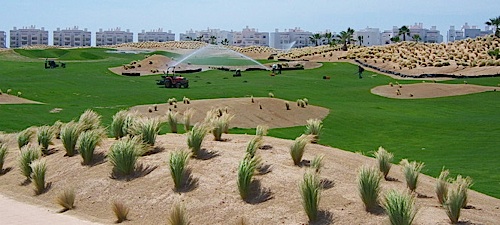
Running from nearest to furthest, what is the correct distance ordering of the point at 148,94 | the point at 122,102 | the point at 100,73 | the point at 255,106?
the point at 255,106 → the point at 122,102 → the point at 148,94 → the point at 100,73

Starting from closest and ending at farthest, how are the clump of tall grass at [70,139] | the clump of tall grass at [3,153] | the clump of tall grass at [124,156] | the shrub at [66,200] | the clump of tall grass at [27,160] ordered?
1. the shrub at [66,200]
2. the clump of tall grass at [124,156]
3. the clump of tall grass at [27,160]
4. the clump of tall grass at [70,139]
5. the clump of tall grass at [3,153]

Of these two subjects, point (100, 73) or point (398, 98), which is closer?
point (398, 98)

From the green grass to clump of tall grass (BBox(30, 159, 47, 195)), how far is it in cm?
1099

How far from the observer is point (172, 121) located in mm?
20953

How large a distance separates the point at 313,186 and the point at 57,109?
2834 centimetres

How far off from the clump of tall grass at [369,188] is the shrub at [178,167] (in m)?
3.89

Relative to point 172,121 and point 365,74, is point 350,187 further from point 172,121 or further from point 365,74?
point 365,74

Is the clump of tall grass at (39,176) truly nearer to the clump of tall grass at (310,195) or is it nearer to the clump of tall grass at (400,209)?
the clump of tall grass at (310,195)

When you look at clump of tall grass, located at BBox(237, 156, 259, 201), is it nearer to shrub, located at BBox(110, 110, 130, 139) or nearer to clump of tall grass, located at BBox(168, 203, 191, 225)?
clump of tall grass, located at BBox(168, 203, 191, 225)

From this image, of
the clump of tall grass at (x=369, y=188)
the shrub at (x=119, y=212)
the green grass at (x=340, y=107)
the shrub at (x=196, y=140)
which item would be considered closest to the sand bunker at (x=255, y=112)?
the green grass at (x=340, y=107)

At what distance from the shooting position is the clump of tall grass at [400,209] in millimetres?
11359

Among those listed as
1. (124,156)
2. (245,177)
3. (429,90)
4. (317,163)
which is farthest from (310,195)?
(429,90)

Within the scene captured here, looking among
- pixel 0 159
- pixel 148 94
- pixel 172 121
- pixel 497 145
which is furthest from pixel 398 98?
pixel 0 159

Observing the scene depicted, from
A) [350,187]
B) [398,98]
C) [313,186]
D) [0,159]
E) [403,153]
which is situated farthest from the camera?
[398,98]
